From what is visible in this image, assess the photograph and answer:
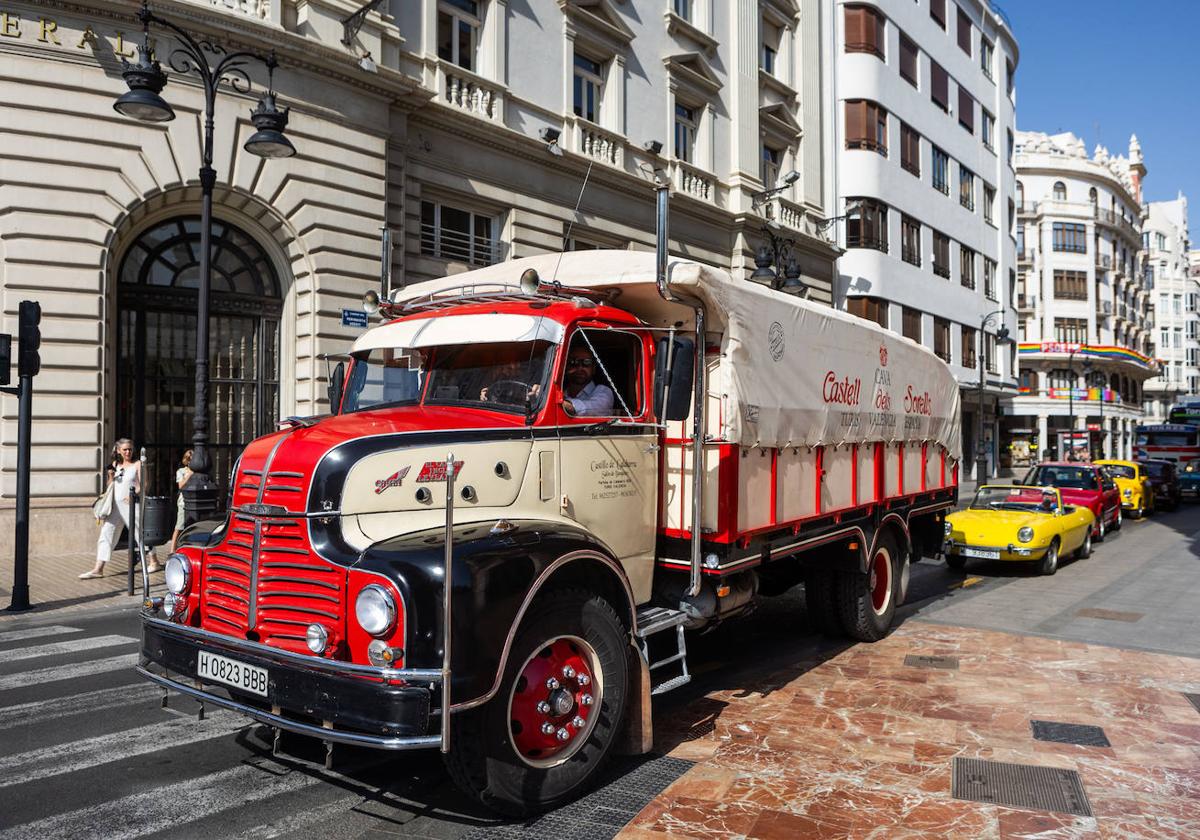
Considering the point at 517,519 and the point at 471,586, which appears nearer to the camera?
the point at 471,586

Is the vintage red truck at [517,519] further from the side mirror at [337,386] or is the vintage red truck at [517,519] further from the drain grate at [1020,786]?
the drain grate at [1020,786]

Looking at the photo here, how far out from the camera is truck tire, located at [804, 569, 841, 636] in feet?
27.9

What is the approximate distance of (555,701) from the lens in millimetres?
4707

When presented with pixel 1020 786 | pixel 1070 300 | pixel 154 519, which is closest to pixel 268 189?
pixel 154 519

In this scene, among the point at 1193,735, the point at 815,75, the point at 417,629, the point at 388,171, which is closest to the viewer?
the point at 417,629

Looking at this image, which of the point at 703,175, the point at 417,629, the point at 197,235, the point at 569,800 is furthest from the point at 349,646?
the point at 703,175

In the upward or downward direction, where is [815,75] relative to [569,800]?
upward

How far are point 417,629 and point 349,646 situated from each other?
16.1 inches

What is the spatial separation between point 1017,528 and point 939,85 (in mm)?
29654

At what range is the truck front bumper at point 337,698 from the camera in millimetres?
3879

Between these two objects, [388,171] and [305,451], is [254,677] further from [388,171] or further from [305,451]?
[388,171]

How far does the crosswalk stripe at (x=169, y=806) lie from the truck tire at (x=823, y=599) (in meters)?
5.03

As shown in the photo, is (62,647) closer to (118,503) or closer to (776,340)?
(118,503)

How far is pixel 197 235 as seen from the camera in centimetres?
1537
